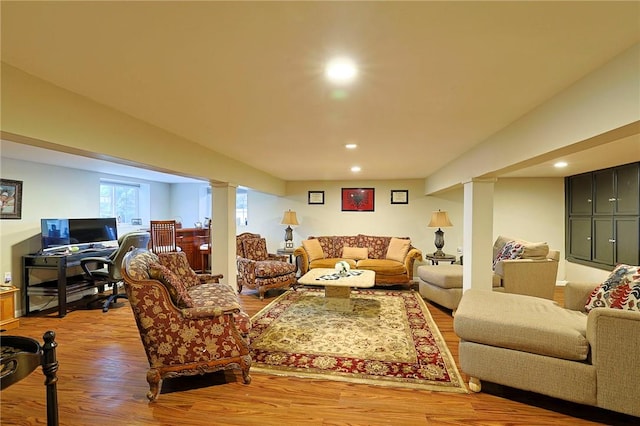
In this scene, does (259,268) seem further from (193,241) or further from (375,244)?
(193,241)

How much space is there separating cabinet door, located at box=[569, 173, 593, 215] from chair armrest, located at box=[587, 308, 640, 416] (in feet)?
14.0

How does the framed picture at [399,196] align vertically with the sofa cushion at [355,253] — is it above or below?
above

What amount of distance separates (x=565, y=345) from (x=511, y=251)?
2.61 metres

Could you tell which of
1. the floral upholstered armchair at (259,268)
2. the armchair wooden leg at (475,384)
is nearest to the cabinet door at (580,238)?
the armchair wooden leg at (475,384)

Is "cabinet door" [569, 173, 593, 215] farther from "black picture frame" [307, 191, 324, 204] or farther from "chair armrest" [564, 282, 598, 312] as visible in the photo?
"black picture frame" [307, 191, 324, 204]

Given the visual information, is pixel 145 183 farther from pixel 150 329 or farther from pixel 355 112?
pixel 355 112

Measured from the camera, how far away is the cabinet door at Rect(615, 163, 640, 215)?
4.30 metres

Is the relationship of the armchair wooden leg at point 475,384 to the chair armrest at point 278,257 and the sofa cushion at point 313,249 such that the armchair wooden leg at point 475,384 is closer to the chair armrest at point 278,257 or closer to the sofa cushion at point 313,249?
the sofa cushion at point 313,249

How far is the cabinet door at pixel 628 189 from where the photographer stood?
14.1ft

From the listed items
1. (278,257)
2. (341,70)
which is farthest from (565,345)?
(278,257)

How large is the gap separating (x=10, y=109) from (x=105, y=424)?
75.8 inches

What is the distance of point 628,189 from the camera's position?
443 cm

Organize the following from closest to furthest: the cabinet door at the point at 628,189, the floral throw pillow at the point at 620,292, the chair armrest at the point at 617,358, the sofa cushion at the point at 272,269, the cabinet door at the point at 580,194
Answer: the chair armrest at the point at 617,358 → the floral throw pillow at the point at 620,292 → the cabinet door at the point at 628,189 → the sofa cushion at the point at 272,269 → the cabinet door at the point at 580,194

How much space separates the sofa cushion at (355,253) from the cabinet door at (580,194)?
12.2 feet
